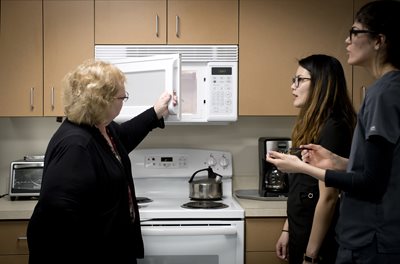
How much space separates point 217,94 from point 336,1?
36.3 inches

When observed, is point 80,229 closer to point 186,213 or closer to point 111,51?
point 186,213

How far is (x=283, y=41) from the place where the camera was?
2.64m

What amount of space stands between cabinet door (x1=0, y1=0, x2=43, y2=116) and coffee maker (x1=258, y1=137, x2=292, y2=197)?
134 centimetres

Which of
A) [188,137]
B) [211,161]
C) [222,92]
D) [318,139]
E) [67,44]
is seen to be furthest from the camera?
[188,137]

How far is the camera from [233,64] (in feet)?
8.20

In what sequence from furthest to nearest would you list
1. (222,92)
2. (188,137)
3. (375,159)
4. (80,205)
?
(188,137) → (222,92) → (80,205) → (375,159)

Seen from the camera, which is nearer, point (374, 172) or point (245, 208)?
point (374, 172)

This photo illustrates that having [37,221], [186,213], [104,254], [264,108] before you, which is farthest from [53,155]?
[264,108]

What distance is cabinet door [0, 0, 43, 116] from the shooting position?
2564 mm

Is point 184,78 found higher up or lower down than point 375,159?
higher up

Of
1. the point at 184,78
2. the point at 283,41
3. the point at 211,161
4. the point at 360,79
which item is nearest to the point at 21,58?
the point at 184,78

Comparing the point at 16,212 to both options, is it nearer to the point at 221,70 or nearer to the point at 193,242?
the point at 193,242

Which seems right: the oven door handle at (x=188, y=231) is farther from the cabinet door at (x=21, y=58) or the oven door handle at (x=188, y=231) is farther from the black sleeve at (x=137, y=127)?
the cabinet door at (x=21, y=58)

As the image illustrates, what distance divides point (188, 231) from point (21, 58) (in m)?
1.39
